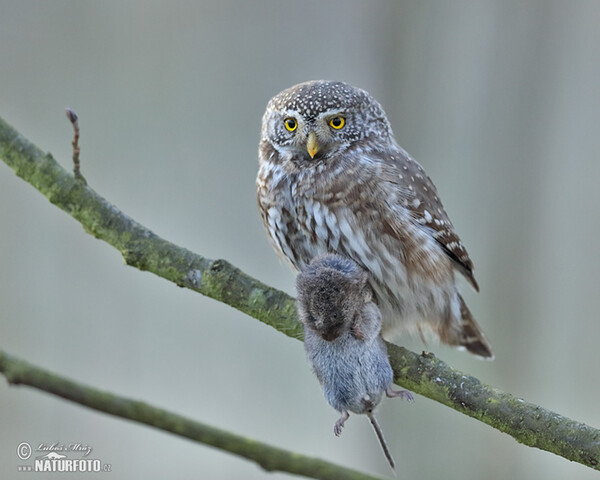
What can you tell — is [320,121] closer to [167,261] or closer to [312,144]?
[312,144]

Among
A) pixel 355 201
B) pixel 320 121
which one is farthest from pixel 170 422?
pixel 320 121

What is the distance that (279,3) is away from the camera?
537 centimetres

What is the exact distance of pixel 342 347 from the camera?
2414 millimetres

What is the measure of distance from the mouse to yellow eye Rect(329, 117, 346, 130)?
739mm

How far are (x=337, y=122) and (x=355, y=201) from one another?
36 centimetres

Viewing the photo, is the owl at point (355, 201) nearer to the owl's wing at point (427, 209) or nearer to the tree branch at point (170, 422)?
the owl's wing at point (427, 209)

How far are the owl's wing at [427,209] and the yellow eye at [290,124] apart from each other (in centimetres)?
44

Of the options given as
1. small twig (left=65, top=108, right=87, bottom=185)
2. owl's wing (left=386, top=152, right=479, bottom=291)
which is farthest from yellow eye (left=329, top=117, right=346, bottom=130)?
small twig (left=65, top=108, right=87, bottom=185)

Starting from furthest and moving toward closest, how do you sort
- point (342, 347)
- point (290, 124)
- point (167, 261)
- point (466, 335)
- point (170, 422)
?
point (466, 335)
point (290, 124)
point (167, 261)
point (342, 347)
point (170, 422)

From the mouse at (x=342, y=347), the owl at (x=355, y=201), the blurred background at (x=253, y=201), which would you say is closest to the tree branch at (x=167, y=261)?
the mouse at (x=342, y=347)

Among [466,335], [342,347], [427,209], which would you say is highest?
[427,209]

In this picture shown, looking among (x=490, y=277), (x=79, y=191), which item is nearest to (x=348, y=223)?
(x=79, y=191)

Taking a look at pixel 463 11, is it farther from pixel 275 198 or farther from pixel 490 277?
pixel 275 198

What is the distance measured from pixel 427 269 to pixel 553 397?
9.06ft
